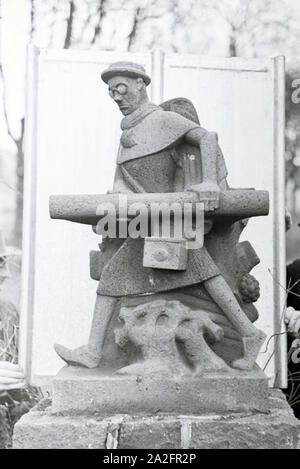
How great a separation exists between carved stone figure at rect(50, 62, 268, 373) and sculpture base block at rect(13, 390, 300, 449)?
0.87ft

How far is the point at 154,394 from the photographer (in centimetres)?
258

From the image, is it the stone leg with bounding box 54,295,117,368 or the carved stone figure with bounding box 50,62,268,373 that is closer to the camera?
the carved stone figure with bounding box 50,62,268,373

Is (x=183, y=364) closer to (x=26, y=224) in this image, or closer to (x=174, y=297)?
(x=174, y=297)

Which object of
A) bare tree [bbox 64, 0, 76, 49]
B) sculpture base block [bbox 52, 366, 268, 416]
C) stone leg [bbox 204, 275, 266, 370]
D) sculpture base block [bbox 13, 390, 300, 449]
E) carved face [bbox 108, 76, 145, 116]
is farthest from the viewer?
bare tree [bbox 64, 0, 76, 49]

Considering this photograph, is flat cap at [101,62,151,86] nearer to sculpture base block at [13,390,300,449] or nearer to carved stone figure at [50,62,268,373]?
carved stone figure at [50,62,268,373]

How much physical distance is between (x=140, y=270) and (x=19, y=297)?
1.95 meters

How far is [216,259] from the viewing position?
2904 mm

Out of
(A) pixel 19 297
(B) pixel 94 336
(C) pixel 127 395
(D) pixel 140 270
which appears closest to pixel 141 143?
(D) pixel 140 270

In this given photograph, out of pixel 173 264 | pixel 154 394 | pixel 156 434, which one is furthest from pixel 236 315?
pixel 156 434

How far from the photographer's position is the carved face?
2846 mm

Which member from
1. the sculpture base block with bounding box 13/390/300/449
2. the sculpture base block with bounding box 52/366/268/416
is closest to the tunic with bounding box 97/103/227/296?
the sculpture base block with bounding box 52/366/268/416

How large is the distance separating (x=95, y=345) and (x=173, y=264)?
0.59 metres

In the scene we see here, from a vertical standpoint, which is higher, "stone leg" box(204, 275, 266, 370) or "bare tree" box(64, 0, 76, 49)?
"bare tree" box(64, 0, 76, 49)

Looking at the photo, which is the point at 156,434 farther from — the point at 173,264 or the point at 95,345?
the point at 173,264
